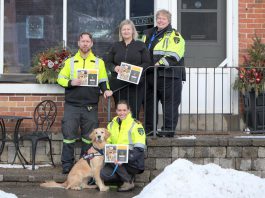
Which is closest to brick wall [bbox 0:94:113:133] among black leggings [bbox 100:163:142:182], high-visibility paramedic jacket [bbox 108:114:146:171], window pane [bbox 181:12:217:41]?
high-visibility paramedic jacket [bbox 108:114:146:171]

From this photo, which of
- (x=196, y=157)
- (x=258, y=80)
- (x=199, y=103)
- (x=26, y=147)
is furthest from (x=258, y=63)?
(x=26, y=147)

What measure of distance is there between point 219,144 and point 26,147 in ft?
9.74

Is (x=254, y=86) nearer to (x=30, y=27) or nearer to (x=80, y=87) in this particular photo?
(x=80, y=87)

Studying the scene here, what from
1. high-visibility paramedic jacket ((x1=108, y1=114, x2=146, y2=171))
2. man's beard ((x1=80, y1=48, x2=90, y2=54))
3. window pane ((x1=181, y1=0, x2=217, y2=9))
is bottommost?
high-visibility paramedic jacket ((x1=108, y1=114, x2=146, y2=171))

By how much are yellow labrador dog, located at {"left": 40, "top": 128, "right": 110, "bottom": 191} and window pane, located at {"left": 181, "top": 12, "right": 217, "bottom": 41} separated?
9.72 ft

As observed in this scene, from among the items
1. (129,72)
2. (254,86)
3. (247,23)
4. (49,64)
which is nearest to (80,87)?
(129,72)

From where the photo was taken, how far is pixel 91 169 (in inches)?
367

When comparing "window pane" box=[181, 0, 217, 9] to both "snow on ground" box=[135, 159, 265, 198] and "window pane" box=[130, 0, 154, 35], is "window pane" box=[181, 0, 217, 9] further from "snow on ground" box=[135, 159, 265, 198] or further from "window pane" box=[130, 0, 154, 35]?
"snow on ground" box=[135, 159, 265, 198]

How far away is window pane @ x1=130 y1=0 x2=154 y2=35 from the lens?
1134 cm

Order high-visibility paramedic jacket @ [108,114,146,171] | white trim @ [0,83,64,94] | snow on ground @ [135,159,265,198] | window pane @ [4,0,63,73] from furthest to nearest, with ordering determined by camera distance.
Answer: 1. window pane @ [4,0,63,73]
2. white trim @ [0,83,64,94]
3. high-visibility paramedic jacket @ [108,114,146,171]
4. snow on ground @ [135,159,265,198]

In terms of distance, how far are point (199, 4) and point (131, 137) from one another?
3.22 meters

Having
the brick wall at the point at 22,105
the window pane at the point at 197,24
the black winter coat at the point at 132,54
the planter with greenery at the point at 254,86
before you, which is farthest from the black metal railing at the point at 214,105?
the black winter coat at the point at 132,54

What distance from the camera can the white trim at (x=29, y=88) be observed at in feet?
35.2

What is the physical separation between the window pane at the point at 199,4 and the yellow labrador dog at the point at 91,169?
10.5 feet
